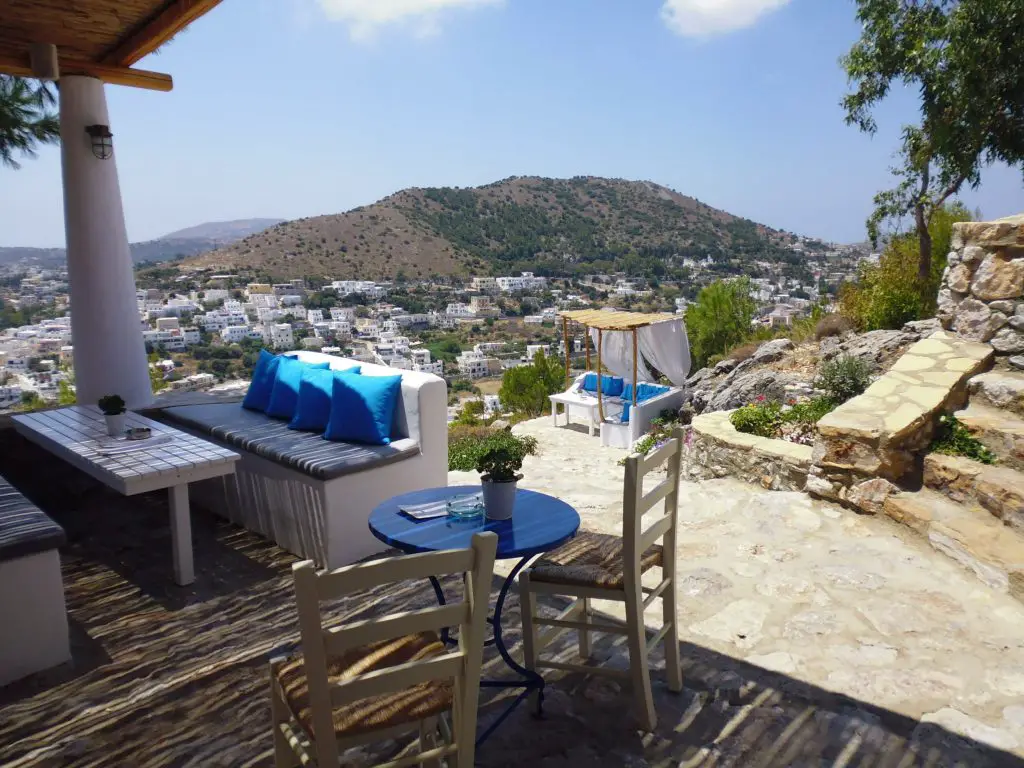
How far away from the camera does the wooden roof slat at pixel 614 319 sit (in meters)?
9.10

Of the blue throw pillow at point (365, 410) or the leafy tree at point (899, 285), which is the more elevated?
the leafy tree at point (899, 285)

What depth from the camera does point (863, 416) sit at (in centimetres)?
388

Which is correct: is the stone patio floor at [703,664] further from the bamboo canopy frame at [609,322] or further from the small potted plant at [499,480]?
the bamboo canopy frame at [609,322]

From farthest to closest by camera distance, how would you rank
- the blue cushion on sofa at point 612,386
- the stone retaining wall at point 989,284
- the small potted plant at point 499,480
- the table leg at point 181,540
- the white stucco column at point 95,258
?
the blue cushion on sofa at point 612,386
the white stucco column at point 95,258
the stone retaining wall at point 989,284
the table leg at point 181,540
the small potted plant at point 499,480

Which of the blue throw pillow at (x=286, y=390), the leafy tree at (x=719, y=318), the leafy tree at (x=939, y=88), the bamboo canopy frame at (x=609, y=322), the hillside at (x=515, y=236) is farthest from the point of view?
the hillside at (x=515, y=236)

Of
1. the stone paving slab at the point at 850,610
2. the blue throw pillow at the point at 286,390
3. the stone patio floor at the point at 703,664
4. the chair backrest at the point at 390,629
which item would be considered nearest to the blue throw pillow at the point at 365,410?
the blue throw pillow at the point at 286,390

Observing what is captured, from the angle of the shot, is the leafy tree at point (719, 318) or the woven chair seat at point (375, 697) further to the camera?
the leafy tree at point (719, 318)

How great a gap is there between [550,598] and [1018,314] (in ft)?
11.6

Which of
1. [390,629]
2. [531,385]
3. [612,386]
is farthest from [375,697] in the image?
[531,385]

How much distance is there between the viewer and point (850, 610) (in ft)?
9.07

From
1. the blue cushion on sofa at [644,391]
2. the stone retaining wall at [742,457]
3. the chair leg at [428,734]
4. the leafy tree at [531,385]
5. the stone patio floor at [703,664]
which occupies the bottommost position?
the leafy tree at [531,385]

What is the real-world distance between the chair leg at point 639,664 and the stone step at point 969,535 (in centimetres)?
188

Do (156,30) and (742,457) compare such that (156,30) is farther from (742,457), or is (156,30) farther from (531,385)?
(531,385)

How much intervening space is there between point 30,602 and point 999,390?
4951mm
